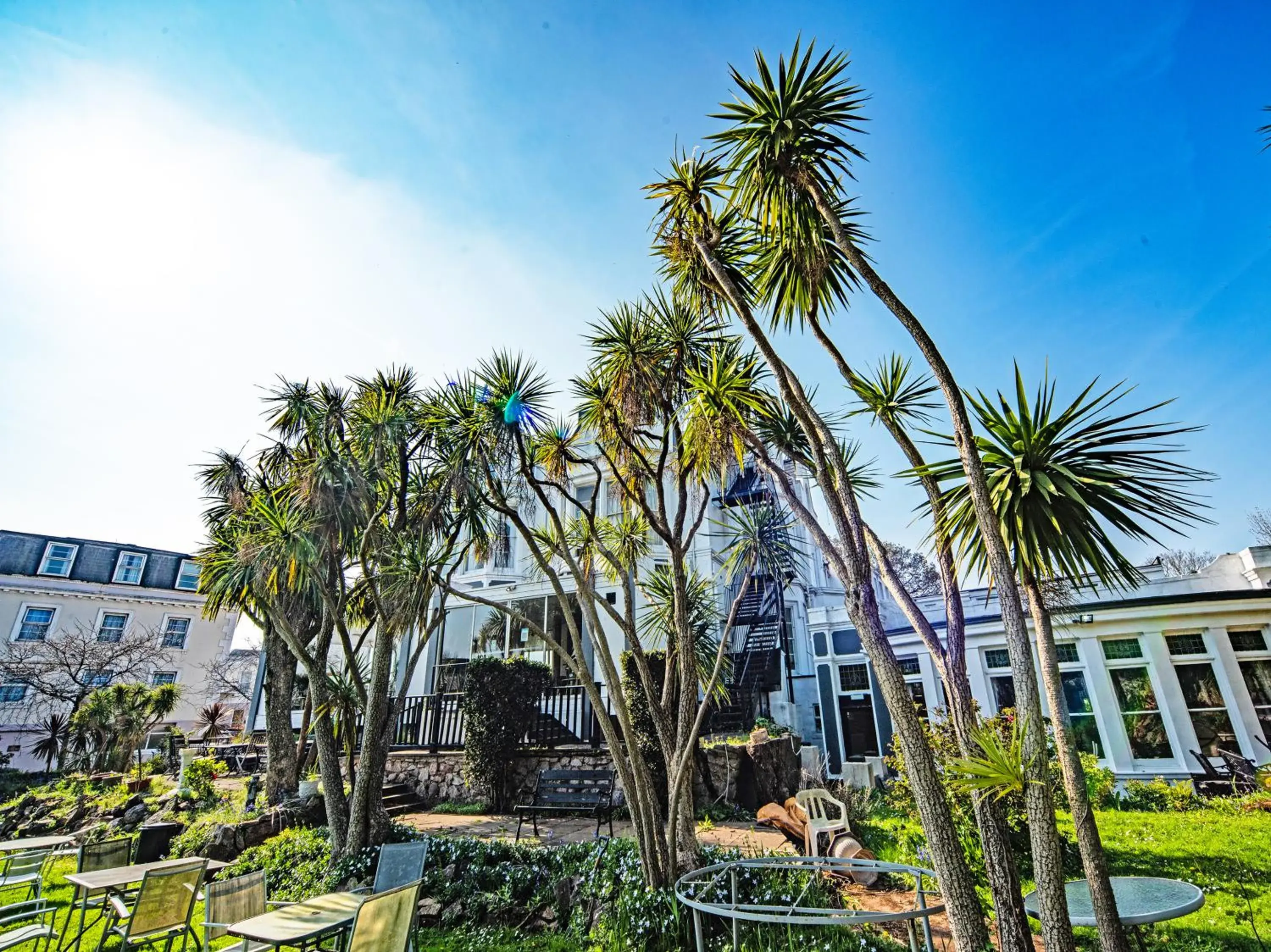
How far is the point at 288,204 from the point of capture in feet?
23.2

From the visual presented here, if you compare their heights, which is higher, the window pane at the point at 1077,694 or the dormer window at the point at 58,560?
the dormer window at the point at 58,560

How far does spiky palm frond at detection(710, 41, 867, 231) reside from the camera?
4754 millimetres

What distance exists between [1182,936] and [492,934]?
6.59 m

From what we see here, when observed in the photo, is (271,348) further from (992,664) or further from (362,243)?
(992,664)

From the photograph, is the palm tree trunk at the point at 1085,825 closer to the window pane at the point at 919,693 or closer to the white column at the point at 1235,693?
the window pane at the point at 919,693

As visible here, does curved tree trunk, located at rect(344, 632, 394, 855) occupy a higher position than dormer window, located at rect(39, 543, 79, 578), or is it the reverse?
dormer window, located at rect(39, 543, 79, 578)

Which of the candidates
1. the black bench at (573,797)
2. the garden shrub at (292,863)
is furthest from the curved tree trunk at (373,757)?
the black bench at (573,797)

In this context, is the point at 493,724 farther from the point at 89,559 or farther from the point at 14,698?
the point at 89,559

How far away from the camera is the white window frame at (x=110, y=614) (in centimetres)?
2648

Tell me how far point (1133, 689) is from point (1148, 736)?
0.90 m

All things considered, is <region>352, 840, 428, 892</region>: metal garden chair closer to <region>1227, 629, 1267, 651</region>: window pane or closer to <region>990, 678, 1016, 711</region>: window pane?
<region>990, 678, 1016, 711</region>: window pane

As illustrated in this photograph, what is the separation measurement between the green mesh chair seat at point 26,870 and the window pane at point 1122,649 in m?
17.4

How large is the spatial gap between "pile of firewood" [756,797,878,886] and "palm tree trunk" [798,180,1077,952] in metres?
2.40

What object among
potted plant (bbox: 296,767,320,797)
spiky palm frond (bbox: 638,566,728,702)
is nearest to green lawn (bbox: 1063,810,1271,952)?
spiky palm frond (bbox: 638,566,728,702)
